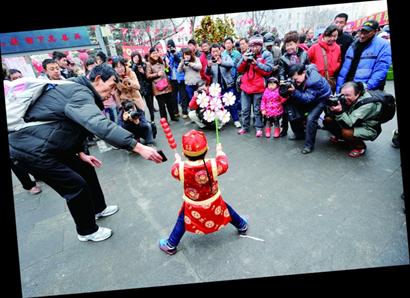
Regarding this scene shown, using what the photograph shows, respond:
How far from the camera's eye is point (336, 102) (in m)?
3.12

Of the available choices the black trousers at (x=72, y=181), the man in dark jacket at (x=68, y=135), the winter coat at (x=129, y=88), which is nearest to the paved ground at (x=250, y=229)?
the black trousers at (x=72, y=181)

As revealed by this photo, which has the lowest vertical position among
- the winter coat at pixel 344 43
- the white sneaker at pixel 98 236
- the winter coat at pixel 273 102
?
the white sneaker at pixel 98 236

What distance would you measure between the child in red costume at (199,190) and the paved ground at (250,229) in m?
0.28

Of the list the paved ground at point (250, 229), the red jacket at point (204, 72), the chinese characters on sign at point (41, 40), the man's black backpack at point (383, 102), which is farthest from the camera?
the chinese characters on sign at point (41, 40)

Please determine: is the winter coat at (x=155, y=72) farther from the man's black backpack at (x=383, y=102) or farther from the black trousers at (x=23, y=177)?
the man's black backpack at (x=383, y=102)

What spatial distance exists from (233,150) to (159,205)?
1.70 m

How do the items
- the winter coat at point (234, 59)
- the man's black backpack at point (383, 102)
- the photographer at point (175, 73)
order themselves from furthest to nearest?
the photographer at point (175, 73) → the winter coat at point (234, 59) → the man's black backpack at point (383, 102)

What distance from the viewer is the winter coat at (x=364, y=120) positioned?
3006mm

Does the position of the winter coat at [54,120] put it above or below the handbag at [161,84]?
above

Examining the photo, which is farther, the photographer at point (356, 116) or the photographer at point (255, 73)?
the photographer at point (255, 73)

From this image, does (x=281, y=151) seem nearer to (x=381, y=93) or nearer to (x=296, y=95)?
(x=296, y=95)

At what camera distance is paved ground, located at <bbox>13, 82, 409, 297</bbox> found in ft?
6.41

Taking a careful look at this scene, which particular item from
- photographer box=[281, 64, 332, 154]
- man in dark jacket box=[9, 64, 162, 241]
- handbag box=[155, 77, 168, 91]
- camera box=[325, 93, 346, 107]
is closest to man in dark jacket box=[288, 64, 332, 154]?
photographer box=[281, 64, 332, 154]

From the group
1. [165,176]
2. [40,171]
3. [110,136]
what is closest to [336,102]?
[165,176]
